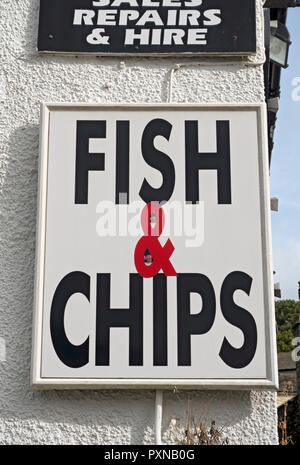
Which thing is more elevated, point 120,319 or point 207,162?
point 207,162

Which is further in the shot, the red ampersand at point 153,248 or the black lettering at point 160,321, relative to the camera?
the red ampersand at point 153,248

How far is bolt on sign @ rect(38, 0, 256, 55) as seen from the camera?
10.3 feet

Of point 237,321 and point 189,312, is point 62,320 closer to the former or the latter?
point 189,312

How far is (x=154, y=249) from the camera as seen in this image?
9.11ft

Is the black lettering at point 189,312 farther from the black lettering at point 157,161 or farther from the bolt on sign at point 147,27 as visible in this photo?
the bolt on sign at point 147,27

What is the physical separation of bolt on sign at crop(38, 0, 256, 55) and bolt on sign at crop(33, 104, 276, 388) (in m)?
0.41

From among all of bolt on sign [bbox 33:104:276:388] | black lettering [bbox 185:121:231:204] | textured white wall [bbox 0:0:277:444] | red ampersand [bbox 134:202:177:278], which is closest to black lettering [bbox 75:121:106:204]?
bolt on sign [bbox 33:104:276:388]

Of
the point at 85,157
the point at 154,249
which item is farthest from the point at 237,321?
the point at 85,157

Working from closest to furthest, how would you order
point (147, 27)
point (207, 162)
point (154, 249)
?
point (154, 249) → point (207, 162) → point (147, 27)

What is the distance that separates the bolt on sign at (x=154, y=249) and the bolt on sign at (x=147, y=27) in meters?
0.41

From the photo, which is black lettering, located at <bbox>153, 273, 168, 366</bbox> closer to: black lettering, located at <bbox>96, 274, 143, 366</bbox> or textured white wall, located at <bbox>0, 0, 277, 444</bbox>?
black lettering, located at <bbox>96, 274, 143, 366</bbox>

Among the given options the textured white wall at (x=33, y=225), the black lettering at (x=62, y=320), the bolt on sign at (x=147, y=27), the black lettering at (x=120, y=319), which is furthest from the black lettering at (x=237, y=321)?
the bolt on sign at (x=147, y=27)

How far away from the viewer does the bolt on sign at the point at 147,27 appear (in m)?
3.14
